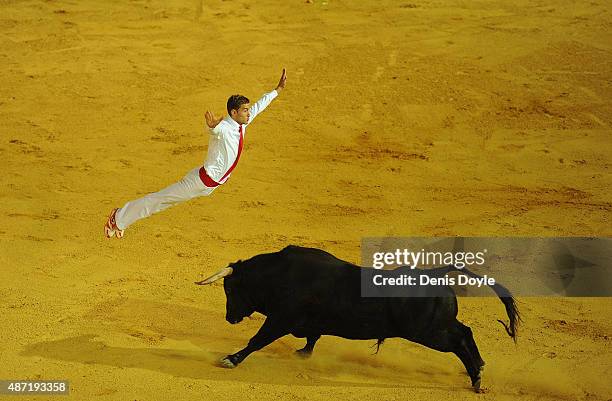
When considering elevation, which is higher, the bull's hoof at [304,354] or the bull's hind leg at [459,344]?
the bull's hind leg at [459,344]

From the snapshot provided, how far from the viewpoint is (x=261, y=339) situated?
346 inches

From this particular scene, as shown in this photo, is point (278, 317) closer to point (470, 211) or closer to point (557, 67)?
point (470, 211)

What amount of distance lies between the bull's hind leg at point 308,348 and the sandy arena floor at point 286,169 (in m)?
0.10

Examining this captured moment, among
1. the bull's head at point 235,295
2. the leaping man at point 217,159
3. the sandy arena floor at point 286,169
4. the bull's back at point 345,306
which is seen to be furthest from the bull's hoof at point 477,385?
the leaping man at point 217,159

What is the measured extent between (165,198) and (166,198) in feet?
0.04

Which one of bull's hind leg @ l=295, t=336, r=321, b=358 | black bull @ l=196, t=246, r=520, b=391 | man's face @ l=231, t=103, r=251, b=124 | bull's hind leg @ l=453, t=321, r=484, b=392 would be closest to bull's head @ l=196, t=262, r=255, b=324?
black bull @ l=196, t=246, r=520, b=391

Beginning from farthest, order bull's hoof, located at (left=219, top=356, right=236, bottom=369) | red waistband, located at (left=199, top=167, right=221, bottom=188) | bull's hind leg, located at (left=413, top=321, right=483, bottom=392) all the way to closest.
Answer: red waistband, located at (left=199, top=167, right=221, bottom=188) → bull's hoof, located at (left=219, top=356, right=236, bottom=369) → bull's hind leg, located at (left=413, top=321, right=483, bottom=392)

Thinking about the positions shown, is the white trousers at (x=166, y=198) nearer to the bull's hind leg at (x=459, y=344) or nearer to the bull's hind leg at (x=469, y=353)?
the bull's hind leg at (x=459, y=344)

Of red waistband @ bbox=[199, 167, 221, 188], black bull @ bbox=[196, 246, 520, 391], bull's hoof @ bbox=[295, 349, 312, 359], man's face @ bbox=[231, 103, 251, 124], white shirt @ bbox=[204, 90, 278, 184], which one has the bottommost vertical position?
bull's hoof @ bbox=[295, 349, 312, 359]

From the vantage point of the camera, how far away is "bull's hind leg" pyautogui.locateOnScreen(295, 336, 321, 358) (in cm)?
904

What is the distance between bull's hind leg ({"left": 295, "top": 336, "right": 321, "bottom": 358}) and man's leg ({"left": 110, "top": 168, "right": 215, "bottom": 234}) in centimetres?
191

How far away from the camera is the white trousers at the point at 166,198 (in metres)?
9.98

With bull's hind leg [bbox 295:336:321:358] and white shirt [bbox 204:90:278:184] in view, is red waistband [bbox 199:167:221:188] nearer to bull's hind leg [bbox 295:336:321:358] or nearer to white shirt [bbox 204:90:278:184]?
white shirt [bbox 204:90:278:184]

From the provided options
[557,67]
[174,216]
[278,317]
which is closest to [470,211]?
[174,216]
